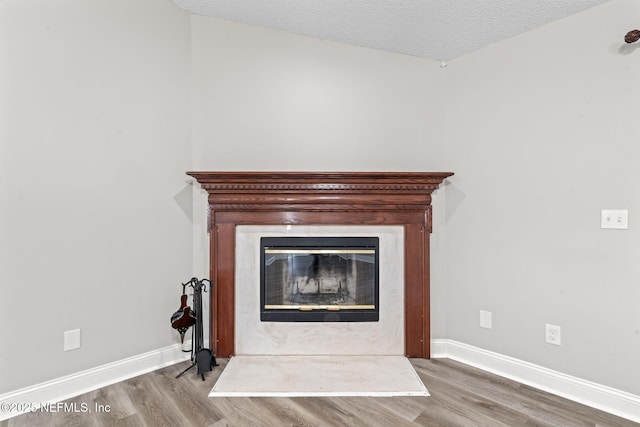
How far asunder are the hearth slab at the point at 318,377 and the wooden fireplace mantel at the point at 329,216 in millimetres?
260

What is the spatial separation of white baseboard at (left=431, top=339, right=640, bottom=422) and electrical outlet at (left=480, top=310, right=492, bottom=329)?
18 centimetres

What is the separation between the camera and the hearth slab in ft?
6.41

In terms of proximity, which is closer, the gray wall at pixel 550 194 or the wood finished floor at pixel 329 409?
the wood finished floor at pixel 329 409

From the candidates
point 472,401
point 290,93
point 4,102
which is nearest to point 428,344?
point 472,401

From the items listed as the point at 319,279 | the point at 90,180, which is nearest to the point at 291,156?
the point at 319,279

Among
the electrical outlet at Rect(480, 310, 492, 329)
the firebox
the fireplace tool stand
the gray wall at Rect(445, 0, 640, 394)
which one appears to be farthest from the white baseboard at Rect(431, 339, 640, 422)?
the fireplace tool stand

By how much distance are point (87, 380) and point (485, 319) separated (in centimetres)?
272

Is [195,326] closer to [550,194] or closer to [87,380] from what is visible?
[87,380]

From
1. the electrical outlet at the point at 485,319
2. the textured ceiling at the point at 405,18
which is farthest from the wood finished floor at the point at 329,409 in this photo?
the textured ceiling at the point at 405,18

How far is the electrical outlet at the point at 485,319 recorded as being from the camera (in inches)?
91.4

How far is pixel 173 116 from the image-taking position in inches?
95.4

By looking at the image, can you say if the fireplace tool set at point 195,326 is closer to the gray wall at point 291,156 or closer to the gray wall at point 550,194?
the gray wall at point 291,156

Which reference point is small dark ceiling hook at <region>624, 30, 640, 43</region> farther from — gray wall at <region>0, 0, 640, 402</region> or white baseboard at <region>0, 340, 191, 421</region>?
white baseboard at <region>0, 340, 191, 421</region>

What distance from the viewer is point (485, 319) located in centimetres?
234
